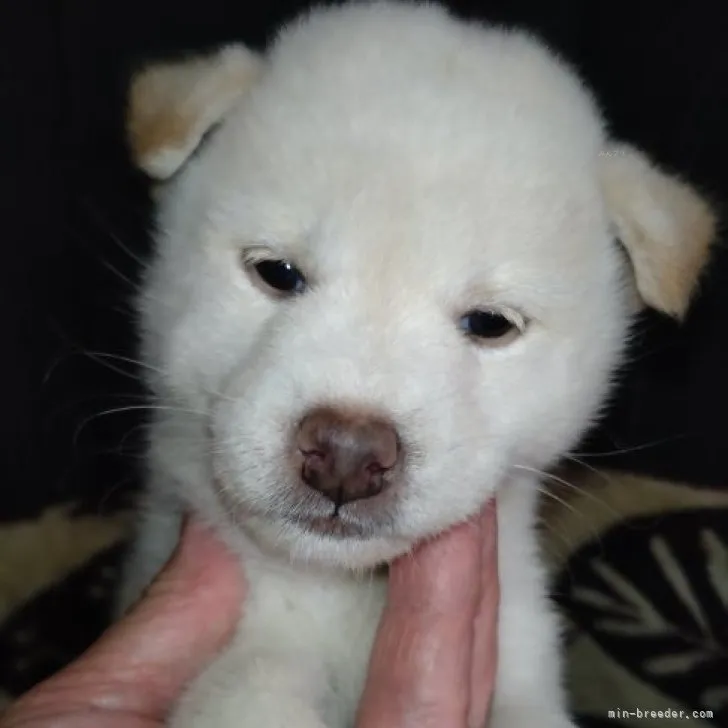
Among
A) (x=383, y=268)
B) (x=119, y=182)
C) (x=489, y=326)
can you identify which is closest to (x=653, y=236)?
(x=489, y=326)

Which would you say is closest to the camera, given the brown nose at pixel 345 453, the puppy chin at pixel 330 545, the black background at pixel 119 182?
the brown nose at pixel 345 453

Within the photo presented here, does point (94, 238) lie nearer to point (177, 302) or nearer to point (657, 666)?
point (177, 302)

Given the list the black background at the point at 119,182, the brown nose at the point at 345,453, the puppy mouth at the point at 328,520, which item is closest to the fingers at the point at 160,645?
the puppy mouth at the point at 328,520

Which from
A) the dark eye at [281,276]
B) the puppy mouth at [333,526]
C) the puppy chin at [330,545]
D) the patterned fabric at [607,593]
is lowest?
the patterned fabric at [607,593]

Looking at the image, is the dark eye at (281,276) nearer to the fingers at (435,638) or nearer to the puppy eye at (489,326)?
the puppy eye at (489,326)

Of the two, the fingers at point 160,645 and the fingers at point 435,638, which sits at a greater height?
the fingers at point 435,638

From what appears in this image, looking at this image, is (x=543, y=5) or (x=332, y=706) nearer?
(x=332, y=706)

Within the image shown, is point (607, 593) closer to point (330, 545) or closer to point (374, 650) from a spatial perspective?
point (374, 650)

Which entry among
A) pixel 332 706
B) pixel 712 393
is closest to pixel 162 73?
pixel 332 706
